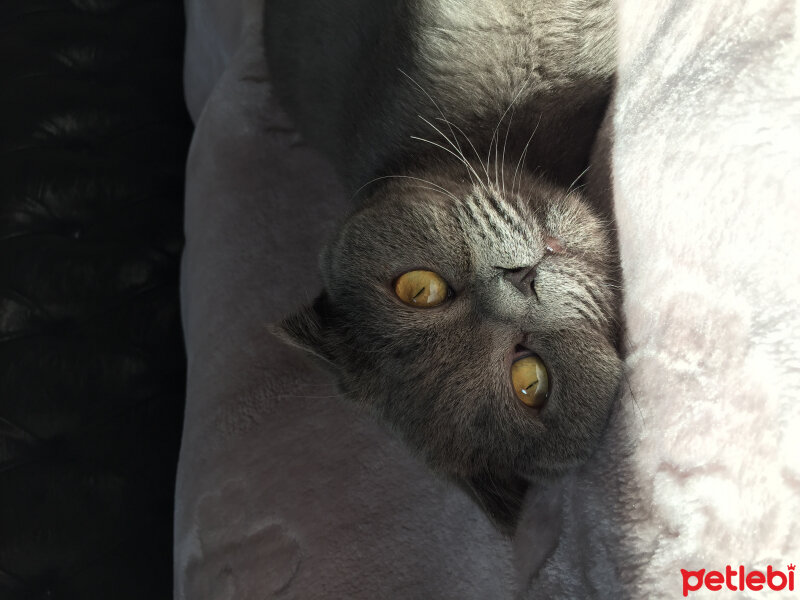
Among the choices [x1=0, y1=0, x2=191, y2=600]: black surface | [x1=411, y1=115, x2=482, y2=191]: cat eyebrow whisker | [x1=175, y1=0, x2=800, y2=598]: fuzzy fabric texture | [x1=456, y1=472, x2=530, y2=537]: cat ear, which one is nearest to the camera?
[x1=175, y1=0, x2=800, y2=598]: fuzzy fabric texture

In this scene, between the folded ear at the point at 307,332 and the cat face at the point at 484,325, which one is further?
the folded ear at the point at 307,332

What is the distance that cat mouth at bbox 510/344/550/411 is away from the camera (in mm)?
847

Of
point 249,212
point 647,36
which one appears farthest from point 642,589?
point 249,212

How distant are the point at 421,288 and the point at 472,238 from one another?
102 mm

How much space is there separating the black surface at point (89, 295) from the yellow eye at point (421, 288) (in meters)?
0.62

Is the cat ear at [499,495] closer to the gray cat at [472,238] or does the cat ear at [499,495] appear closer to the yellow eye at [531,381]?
the gray cat at [472,238]

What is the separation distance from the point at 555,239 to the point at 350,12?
0.53 m

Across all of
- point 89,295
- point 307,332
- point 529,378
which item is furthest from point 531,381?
point 89,295

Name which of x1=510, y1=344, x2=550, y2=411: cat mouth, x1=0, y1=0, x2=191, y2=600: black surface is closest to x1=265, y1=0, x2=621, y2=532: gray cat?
x1=510, y1=344, x2=550, y2=411: cat mouth

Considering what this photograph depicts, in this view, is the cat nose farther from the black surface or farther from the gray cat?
the black surface

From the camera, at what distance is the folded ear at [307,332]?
960 millimetres

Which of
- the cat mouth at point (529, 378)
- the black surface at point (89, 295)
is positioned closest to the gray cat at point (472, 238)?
the cat mouth at point (529, 378)

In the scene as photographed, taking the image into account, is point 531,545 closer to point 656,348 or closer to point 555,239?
point 656,348

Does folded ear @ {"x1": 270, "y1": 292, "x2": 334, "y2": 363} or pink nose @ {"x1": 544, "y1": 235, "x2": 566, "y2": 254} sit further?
folded ear @ {"x1": 270, "y1": 292, "x2": 334, "y2": 363}
